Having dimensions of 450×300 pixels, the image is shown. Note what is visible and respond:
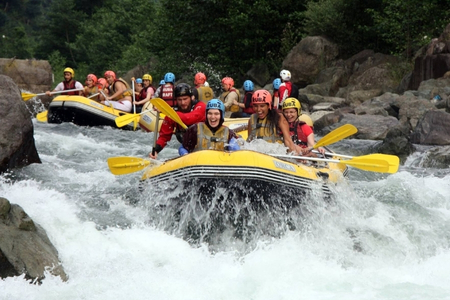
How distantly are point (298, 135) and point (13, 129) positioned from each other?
3329 mm

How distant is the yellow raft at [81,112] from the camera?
14016 millimetres

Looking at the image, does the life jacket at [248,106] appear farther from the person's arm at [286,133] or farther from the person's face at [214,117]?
the person's face at [214,117]

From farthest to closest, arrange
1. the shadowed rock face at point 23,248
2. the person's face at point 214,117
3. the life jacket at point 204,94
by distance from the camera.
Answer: the life jacket at point 204,94 → the person's face at point 214,117 → the shadowed rock face at point 23,248

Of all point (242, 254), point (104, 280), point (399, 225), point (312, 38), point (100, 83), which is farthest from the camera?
point (312, 38)

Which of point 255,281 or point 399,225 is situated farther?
point 399,225

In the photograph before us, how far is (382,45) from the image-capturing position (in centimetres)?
2042

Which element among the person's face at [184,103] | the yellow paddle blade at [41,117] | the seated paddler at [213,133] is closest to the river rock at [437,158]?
the person's face at [184,103]

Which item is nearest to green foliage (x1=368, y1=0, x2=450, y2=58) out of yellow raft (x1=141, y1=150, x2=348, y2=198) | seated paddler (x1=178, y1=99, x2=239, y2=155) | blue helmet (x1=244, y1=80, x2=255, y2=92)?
blue helmet (x1=244, y1=80, x2=255, y2=92)

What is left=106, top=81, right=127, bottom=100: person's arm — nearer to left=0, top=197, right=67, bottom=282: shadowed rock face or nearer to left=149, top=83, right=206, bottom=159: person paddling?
left=149, top=83, right=206, bottom=159: person paddling

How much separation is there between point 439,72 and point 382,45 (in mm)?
4797

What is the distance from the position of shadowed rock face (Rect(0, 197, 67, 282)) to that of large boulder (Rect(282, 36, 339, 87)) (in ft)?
50.3

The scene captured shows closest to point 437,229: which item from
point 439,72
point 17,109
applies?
point 17,109

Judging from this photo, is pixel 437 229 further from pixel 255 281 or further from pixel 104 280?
pixel 104 280

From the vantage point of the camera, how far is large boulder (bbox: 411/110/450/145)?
11742 mm
